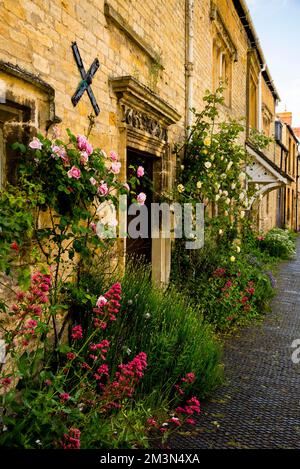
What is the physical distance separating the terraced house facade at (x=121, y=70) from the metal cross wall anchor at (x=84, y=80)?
0.12ft

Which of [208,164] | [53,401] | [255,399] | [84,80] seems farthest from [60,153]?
[208,164]

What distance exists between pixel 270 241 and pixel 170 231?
8551 mm

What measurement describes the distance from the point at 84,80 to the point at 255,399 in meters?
3.31

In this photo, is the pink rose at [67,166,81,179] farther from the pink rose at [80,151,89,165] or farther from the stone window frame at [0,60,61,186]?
the stone window frame at [0,60,61,186]

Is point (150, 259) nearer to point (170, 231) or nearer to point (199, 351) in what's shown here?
point (170, 231)

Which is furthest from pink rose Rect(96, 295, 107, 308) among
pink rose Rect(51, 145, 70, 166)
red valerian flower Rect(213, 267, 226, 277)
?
red valerian flower Rect(213, 267, 226, 277)

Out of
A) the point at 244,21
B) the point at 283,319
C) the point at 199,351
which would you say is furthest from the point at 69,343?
the point at 244,21

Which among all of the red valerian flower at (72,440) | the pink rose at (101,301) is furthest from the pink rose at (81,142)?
the red valerian flower at (72,440)

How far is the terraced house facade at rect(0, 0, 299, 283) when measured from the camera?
327 cm

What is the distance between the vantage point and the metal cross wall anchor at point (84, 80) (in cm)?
391

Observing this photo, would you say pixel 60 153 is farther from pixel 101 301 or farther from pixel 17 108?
pixel 101 301

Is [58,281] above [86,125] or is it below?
below

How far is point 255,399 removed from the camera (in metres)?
3.91

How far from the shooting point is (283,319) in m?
6.71
